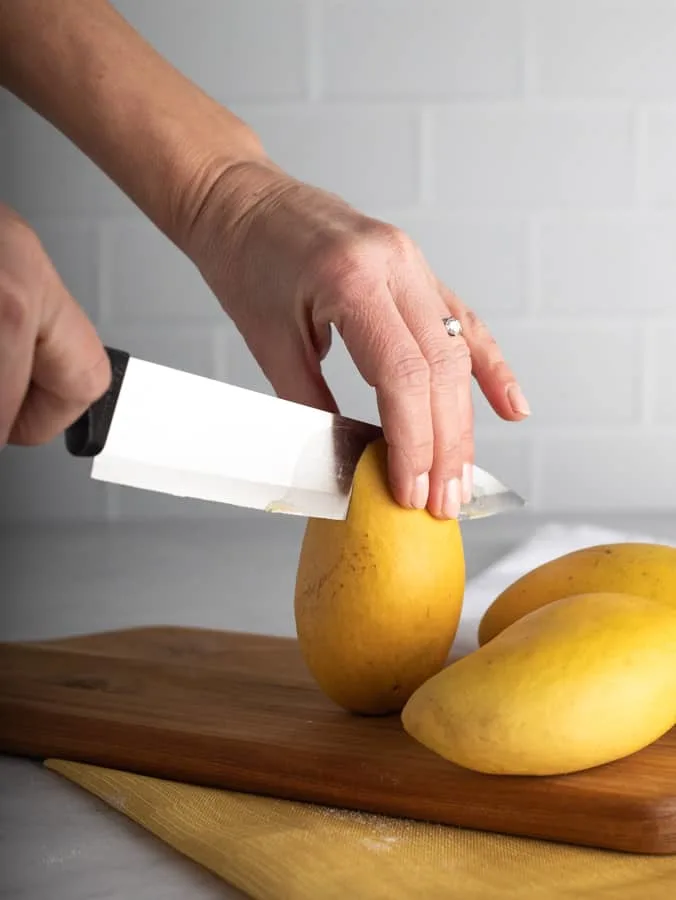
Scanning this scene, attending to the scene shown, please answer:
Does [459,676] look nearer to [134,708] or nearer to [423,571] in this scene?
[423,571]

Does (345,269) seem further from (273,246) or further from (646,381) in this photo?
(646,381)

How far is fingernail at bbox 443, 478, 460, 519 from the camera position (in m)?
0.73

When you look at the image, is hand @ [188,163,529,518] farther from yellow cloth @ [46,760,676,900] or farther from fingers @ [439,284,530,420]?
yellow cloth @ [46,760,676,900]

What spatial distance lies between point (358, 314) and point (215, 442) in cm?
15

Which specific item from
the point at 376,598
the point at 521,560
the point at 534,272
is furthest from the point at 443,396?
the point at 534,272

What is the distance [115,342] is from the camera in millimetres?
1870

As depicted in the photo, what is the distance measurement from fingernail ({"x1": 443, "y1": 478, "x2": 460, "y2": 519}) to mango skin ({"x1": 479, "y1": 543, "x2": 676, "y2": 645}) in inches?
2.8

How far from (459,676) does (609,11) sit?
1433 millimetres

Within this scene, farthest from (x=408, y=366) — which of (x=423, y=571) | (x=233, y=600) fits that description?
(x=233, y=600)

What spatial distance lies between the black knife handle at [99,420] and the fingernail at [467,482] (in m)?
0.25

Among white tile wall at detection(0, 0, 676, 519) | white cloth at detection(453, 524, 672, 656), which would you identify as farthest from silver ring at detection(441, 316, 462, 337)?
white tile wall at detection(0, 0, 676, 519)

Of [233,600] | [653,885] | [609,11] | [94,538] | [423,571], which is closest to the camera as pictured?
[653,885]

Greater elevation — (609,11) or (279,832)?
(609,11)

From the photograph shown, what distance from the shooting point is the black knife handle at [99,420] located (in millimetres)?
593
